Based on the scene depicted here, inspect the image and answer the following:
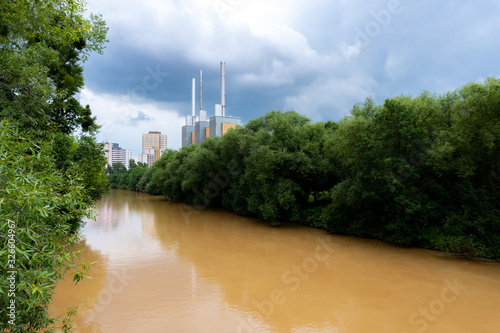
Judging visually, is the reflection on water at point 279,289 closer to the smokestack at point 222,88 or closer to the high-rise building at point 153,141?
the smokestack at point 222,88

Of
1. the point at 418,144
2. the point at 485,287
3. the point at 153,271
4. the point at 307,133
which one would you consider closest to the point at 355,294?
the point at 485,287

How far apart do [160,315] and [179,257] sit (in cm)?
559

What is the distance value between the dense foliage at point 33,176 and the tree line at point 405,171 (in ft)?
39.1

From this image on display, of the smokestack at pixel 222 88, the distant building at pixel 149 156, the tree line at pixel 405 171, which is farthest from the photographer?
the distant building at pixel 149 156

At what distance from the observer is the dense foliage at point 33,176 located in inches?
104

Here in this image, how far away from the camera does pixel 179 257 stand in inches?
507

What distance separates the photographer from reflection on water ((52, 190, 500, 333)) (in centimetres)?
704

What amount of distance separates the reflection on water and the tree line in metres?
1.22

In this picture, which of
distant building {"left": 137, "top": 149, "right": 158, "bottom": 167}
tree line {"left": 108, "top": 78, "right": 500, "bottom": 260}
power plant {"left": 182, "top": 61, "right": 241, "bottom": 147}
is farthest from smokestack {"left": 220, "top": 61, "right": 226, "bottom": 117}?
distant building {"left": 137, "top": 149, "right": 158, "bottom": 167}

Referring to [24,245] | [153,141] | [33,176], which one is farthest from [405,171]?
[153,141]

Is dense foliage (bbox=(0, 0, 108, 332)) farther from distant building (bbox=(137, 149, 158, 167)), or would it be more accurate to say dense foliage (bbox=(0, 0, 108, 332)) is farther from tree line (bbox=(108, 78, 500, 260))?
distant building (bbox=(137, 149, 158, 167))

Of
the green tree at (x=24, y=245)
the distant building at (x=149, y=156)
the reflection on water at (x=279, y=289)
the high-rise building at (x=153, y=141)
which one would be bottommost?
the reflection on water at (x=279, y=289)

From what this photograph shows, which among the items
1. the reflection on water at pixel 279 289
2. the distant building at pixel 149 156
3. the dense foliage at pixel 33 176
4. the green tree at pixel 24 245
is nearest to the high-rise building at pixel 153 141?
the distant building at pixel 149 156

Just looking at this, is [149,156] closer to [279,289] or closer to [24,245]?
[279,289]
